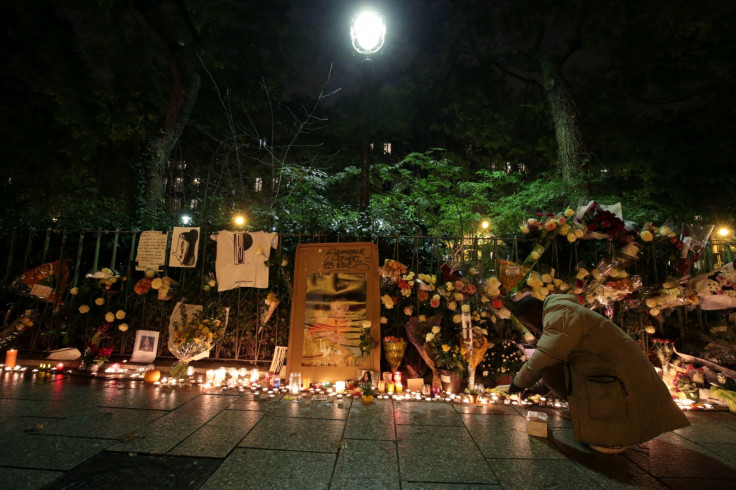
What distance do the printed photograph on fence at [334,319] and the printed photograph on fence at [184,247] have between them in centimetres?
209

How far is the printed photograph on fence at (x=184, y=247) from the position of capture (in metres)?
6.08

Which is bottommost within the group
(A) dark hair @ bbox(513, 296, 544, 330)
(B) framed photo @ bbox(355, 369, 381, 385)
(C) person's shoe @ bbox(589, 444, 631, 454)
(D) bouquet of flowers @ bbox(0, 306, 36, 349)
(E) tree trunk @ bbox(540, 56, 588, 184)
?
(C) person's shoe @ bbox(589, 444, 631, 454)

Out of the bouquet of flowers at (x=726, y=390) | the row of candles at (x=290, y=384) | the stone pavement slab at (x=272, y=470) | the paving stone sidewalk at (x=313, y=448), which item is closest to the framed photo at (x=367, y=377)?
the row of candles at (x=290, y=384)

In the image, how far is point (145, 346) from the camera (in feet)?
19.3

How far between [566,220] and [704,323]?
2.61 meters

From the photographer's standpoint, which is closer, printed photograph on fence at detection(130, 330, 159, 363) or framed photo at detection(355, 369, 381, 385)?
framed photo at detection(355, 369, 381, 385)

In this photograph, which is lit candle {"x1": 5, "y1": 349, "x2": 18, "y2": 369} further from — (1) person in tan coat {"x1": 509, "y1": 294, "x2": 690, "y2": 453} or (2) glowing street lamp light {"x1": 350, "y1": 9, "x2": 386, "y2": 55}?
(1) person in tan coat {"x1": 509, "y1": 294, "x2": 690, "y2": 453}

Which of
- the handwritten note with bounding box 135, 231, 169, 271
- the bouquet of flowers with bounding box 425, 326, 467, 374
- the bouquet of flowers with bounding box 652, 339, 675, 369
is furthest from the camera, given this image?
the handwritten note with bounding box 135, 231, 169, 271

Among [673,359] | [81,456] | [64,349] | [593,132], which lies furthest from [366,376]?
[593,132]

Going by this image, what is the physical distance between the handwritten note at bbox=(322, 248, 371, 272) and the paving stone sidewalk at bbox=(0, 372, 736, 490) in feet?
6.30

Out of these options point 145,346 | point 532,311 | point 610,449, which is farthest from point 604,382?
point 145,346

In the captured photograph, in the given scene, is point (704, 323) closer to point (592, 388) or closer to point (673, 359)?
point (673, 359)

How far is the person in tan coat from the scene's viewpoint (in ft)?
10.5

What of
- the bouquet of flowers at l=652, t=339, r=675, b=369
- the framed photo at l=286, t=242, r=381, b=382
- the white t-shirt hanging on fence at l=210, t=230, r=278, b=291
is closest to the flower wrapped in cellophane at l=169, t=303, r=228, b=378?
the white t-shirt hanging on fence at l=210, t=230, r=278, b=291
